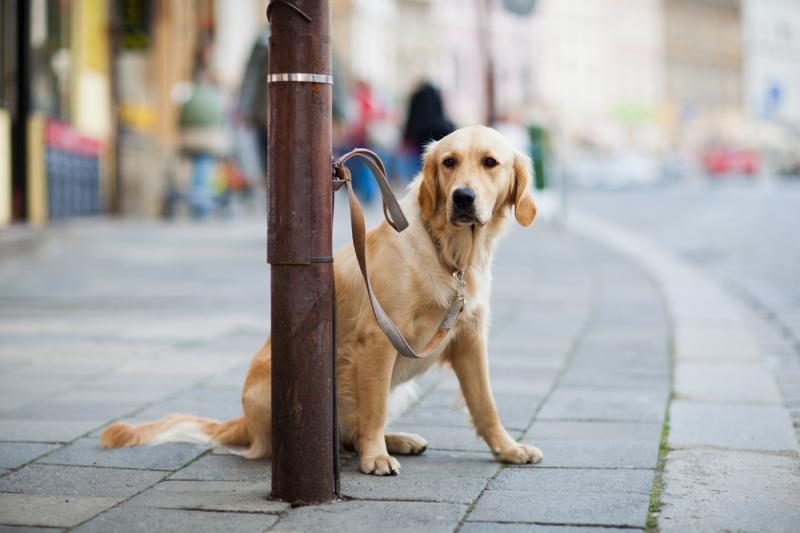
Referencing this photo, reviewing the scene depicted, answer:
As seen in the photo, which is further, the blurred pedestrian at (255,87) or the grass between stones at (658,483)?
the blurred pedestrian at (255,87)

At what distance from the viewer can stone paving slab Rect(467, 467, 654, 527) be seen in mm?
3480

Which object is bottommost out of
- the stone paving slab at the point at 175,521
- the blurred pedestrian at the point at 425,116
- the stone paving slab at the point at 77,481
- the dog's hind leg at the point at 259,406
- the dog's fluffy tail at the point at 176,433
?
the stone paving slab at the point at 77,481

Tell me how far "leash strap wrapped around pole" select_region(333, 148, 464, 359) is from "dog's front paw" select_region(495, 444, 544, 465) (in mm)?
440

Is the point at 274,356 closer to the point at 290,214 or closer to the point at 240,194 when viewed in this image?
the point at 290,214

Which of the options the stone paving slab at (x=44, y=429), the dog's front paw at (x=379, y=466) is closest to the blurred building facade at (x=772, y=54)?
the stone paving slab at (x=44, y=429)

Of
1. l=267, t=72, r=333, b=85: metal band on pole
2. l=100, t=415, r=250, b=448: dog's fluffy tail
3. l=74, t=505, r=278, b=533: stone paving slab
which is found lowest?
l=74, t=505, r=278, b=533: stone paving slab

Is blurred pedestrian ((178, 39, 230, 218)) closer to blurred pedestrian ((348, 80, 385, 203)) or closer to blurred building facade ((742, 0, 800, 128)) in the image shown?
blurred pedestrian ((348, 80, 385, 203))

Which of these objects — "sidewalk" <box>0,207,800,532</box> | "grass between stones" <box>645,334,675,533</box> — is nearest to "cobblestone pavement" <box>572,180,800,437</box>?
"grass between stones" <box>645,334,675,533</box>

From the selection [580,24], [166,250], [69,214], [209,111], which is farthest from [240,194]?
[580,24]

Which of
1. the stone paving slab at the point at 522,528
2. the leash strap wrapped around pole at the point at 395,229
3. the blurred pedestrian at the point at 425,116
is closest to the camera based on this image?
the stone paving slab at the point at 522,528

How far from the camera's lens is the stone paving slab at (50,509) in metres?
3.45

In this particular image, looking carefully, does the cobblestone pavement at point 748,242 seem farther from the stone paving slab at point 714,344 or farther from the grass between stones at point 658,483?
the grass between stones at point 658,483

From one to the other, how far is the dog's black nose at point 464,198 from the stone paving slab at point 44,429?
5.71 feet

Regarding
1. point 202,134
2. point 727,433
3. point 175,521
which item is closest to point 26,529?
point 175,521
